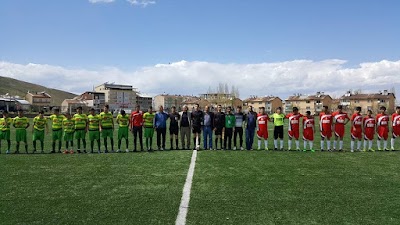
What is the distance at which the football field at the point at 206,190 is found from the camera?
230 inches

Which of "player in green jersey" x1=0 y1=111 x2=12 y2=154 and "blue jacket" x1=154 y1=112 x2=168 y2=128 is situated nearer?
"player in green jersey" x1=0 y1=111 x2=12 y2=154

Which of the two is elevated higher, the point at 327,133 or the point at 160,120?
the point at 160,120

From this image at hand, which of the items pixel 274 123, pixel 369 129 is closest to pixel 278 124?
pixel 274 123

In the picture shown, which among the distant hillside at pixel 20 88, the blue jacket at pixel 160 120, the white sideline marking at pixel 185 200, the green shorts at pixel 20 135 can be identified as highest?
the distant hillside at pixel 20 88

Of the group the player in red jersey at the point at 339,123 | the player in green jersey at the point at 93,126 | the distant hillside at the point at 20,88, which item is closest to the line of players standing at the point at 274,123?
the player in red jersey at the point at 339,123

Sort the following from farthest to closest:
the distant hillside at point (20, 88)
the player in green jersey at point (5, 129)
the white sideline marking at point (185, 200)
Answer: the distant hillside at point (20, 88) → the player in green jersey at point (5, 129) → the white sideline marking at point (185, 200)

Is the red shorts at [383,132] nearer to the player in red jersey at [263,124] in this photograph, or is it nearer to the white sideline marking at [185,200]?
the player in red jersey at [263,124]

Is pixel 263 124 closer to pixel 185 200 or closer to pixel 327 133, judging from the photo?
pixel 327 133

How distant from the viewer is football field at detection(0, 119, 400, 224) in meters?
5.85

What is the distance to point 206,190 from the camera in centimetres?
763

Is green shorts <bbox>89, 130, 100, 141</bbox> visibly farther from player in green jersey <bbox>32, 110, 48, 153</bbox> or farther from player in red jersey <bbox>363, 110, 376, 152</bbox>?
player in red jersey <bbox>363, 110, 376, 152</bbox>

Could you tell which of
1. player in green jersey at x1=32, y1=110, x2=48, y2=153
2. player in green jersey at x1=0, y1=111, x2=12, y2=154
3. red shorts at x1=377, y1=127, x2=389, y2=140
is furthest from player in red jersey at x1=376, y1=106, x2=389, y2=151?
player in green jersey at x1=0, y1=111, x2=12, y2=154

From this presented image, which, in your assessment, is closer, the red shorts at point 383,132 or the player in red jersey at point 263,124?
the red shorts at point 383,132

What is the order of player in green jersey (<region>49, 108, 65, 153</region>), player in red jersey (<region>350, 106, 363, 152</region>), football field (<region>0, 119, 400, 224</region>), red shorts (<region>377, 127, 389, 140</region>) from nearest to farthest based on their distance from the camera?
football field (<region>0, 119, 400, 224</region>), player in green jersey (<region>49, 108, 65, 153</region>), player in red jersey (<region>350, 106, 363, 152</region>), red shorts (<region>377, 127, 389, 140</region>)
